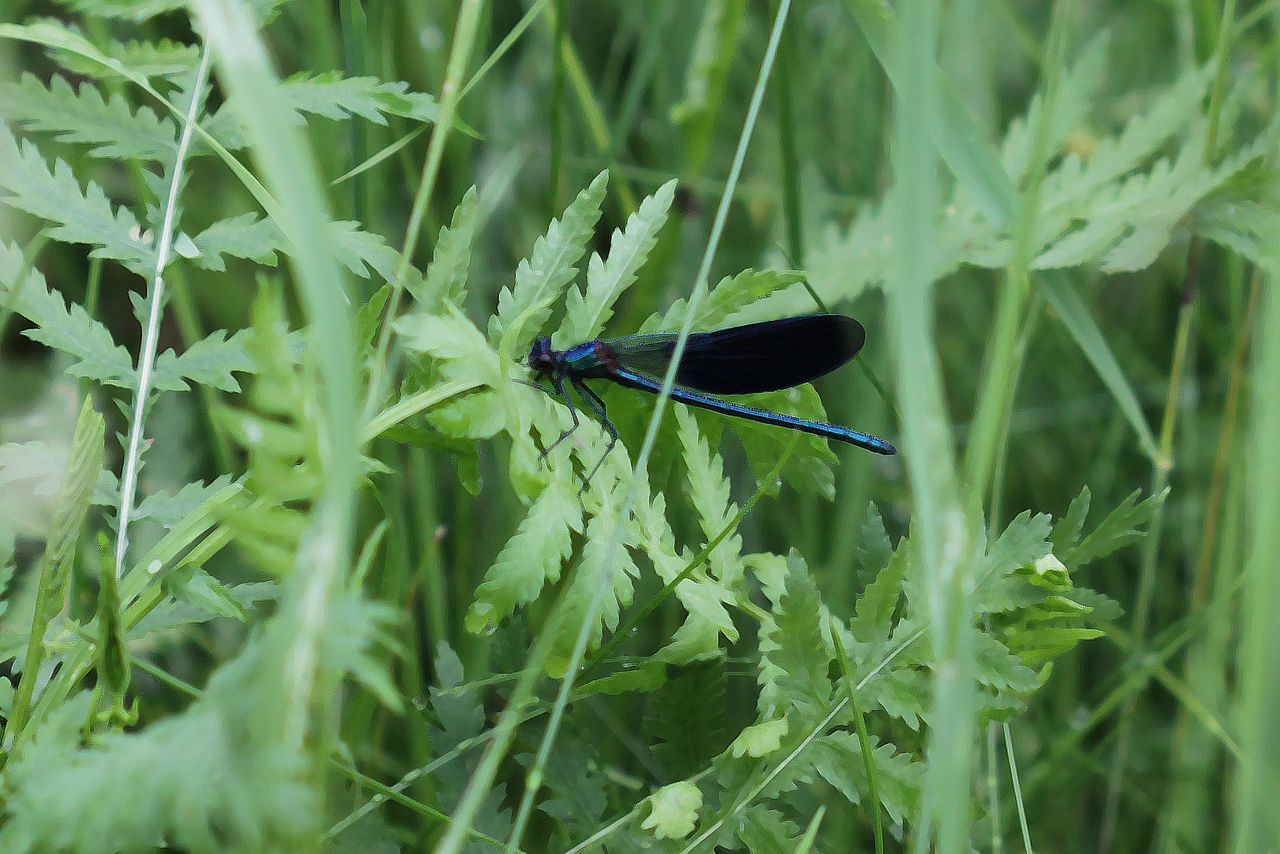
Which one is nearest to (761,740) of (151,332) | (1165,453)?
(151,332)

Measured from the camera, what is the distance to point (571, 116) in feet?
9.75

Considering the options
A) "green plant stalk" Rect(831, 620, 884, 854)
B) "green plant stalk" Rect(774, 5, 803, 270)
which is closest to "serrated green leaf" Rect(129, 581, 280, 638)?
"green plant stalk" Rect(831, 620, 884, 854)

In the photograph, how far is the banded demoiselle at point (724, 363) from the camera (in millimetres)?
1822

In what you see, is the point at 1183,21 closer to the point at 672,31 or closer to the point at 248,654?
the point at 672,31

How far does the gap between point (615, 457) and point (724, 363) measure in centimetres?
60

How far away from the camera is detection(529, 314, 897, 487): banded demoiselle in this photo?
1822mm

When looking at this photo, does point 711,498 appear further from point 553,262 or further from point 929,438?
point 929,438

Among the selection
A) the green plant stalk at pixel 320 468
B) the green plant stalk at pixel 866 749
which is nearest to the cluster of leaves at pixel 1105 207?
the green plant stalk at pixel 866 749

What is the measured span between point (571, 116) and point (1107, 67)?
205 centimetres

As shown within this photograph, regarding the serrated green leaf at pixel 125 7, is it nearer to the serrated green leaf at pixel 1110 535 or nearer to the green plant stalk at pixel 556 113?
the green plant stalk at pixel 556 113

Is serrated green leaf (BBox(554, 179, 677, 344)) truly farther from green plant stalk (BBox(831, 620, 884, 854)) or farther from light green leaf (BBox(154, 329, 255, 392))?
green plant stalk (BBox(831, 620, 884, 854))

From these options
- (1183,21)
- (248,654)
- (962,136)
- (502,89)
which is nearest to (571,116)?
(502,89)

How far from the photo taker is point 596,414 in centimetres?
174

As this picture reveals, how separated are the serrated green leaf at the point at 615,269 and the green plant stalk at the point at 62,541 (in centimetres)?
67
